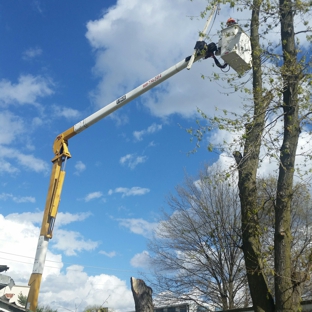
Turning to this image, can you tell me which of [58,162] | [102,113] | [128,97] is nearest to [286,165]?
[128,97]

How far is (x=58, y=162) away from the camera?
504 inches

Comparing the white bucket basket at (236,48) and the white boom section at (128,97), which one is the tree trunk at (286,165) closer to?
the white bucket basket at (236,48)

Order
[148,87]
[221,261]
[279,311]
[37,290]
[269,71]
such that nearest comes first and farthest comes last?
[279,311], [269,71], [37,290], [148,87], [221,261]

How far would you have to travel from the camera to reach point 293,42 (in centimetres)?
868

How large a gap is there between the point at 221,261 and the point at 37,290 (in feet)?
35.4

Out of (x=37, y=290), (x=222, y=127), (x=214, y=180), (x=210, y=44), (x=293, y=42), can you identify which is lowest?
(x=37, y=290)

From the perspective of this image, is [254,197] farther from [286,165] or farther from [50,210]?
[50,210]

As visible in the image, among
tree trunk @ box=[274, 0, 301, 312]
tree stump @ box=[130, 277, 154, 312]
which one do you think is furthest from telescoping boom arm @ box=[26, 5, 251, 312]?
tree stump @ box=[130, 277, 154, 312]

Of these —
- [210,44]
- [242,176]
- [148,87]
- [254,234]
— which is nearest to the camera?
[254,234]

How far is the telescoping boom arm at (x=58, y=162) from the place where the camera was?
10.8 metres

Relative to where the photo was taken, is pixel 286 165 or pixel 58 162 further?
pixel 58 162

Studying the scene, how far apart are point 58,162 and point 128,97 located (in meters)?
3.03

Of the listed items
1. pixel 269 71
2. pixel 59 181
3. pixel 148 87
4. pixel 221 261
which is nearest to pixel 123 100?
pixel 148 87

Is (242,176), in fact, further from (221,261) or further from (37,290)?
(221,261)
